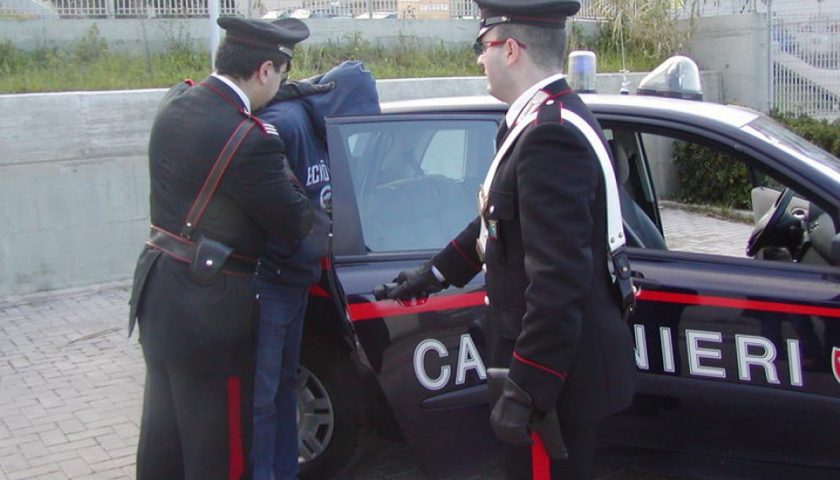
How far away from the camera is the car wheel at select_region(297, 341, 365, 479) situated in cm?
404

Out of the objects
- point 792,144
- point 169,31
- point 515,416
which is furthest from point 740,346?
point 169,31

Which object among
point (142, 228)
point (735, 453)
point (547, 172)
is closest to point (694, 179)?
point (142, 228)

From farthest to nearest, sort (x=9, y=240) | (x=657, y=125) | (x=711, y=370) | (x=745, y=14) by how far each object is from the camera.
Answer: (x=745, y=14) < (x=9, y=240) < (x=657, y=125) < (x=711, y=370)

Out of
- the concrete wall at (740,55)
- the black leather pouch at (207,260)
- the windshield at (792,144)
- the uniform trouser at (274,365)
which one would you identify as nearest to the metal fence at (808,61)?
the concrete wall at (740,55)

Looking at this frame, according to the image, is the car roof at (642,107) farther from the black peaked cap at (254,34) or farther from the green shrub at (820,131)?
the green shrub at (820,131)

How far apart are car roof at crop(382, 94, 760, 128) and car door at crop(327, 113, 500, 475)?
0.44 ft

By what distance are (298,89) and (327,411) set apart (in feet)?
4.28

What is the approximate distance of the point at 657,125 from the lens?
380cm

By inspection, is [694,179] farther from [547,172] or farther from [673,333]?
[547,172]

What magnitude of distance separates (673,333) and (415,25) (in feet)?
31.7

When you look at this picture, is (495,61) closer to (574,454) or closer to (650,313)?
(574,454)

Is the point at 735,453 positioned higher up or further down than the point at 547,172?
further down

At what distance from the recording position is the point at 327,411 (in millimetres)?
4070

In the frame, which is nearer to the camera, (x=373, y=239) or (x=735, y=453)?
(x=735, y=453)
